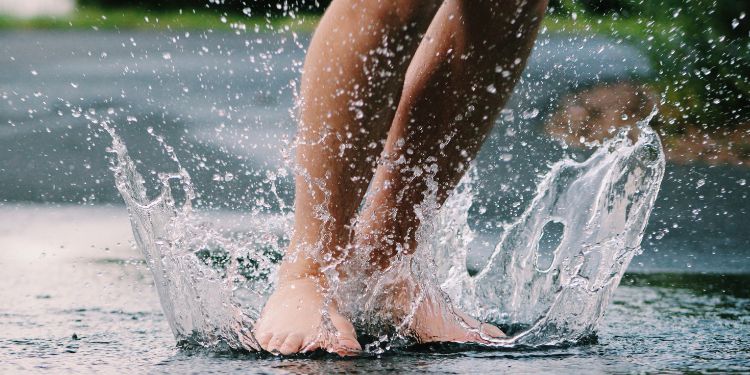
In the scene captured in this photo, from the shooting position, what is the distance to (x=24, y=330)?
2.32 m

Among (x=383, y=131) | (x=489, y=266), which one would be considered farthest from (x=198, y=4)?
(x=383, y=131)

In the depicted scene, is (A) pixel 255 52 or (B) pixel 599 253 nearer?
(B) pixel 599 253

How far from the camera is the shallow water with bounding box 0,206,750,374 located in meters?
1.96

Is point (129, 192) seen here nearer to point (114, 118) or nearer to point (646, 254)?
point (646, 254)

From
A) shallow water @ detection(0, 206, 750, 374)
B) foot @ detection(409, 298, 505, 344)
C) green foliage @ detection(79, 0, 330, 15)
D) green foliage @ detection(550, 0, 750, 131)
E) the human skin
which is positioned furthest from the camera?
green foliage @ detection(79, 0, 330, 15)

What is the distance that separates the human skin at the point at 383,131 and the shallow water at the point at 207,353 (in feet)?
0.48

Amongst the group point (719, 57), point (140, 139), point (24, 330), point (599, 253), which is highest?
point (719, 57)

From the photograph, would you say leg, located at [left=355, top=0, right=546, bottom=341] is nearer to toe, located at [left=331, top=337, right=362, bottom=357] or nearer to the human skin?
the human skin

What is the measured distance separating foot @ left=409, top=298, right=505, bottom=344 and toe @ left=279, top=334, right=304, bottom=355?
9.0 inches


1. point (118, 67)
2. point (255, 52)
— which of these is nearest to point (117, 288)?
point (118, 67)

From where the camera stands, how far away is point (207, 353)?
203 cm

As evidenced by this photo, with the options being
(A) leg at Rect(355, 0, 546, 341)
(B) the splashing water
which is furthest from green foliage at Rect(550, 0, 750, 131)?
(A) leg at Rect(355, 0, 546, 341)

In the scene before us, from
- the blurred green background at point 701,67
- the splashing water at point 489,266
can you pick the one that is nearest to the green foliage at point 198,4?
the blurred green background at point 701,67

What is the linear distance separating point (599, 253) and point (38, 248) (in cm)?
185
